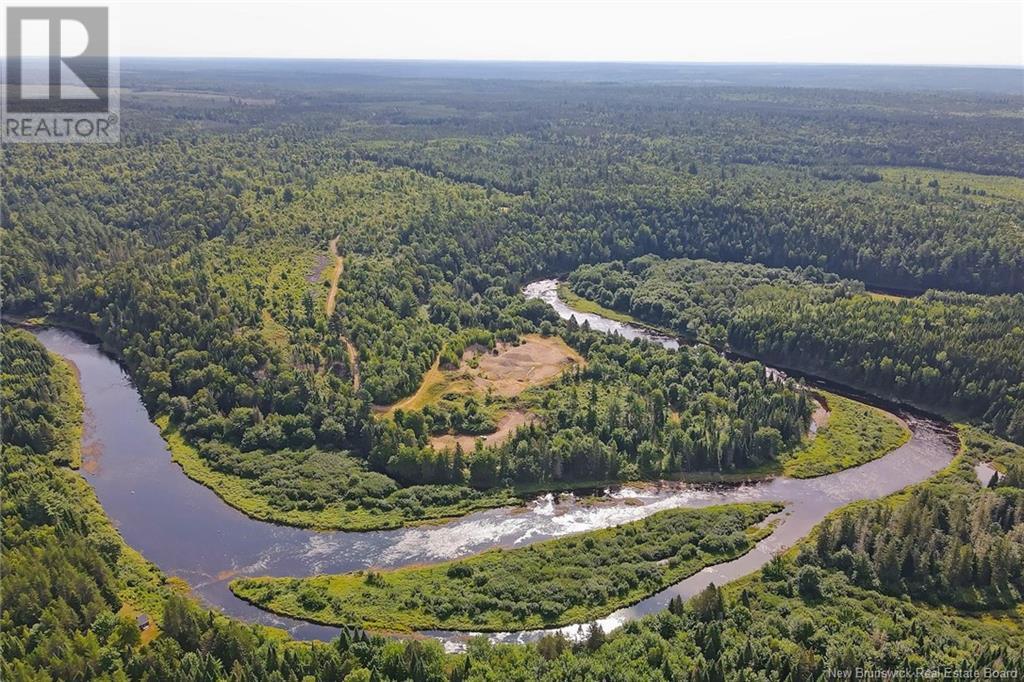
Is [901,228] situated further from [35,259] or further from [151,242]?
[35,259]

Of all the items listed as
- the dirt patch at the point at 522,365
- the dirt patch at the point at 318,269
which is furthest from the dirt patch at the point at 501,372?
the dirt patch at the point at 318,269

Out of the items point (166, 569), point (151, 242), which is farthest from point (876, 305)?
point (151, 242)

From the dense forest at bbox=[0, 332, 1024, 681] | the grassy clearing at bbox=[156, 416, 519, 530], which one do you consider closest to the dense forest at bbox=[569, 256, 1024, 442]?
the dense forest at bbox=[0, 332, 1024, 681]

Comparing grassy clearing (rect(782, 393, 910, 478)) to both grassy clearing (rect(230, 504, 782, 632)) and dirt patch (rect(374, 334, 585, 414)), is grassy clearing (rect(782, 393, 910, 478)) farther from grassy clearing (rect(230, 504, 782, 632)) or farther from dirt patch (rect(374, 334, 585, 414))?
dirt patch (rect(374, 334, 585, 414))

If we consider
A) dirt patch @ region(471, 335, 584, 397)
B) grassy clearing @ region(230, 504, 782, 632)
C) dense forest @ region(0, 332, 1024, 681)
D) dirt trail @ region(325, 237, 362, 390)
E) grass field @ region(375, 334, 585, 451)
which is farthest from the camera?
dirt patch @ region(471, 335, 584, 397)

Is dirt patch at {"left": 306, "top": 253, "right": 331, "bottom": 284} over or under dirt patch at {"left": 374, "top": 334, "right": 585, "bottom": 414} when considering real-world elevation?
over
